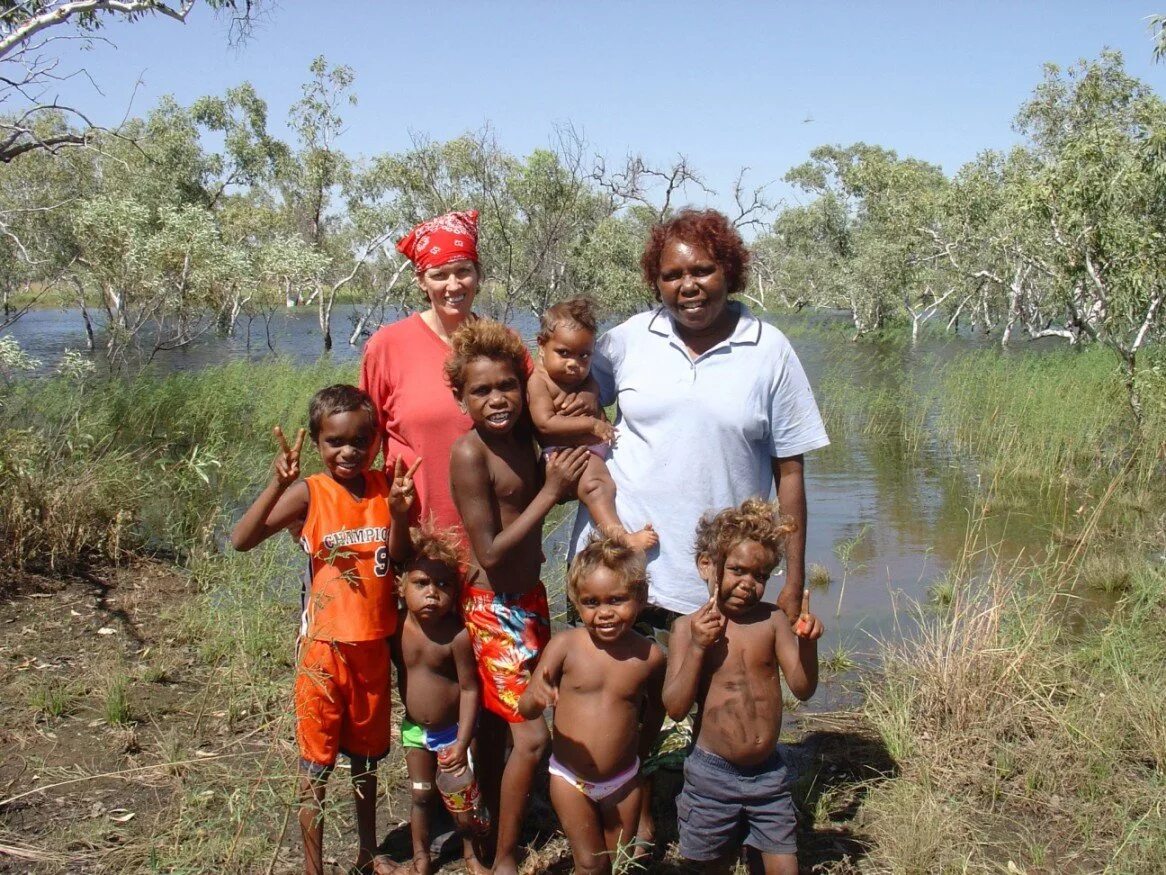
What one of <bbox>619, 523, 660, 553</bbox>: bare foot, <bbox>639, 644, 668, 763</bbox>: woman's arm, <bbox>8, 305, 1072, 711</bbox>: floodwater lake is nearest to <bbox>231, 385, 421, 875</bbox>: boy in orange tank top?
<bbox>619, 523, 660, 553</bbox>: bare foot

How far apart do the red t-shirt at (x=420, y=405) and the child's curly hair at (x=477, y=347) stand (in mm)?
125

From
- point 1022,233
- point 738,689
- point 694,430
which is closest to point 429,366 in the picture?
point 694,430

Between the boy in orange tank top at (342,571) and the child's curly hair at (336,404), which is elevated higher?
the child's curly hair at (336,404)

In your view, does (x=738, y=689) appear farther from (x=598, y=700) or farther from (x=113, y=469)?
(x=113, y=469)

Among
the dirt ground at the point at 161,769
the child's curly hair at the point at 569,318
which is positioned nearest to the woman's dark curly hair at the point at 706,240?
the child's curly hair at the point at 569,318

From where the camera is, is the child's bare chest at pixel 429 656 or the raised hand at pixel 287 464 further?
the child's bare chest at pixel 429 656

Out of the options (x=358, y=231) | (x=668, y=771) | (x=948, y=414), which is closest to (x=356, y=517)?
(x=668, y=771)

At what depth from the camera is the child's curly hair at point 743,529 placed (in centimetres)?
244

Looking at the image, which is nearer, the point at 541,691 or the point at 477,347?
the point at 541,691

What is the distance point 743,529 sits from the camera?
244 cm

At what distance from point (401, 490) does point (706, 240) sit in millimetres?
1082

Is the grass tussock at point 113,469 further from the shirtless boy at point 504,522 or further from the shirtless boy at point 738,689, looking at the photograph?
the shirtless boy at point 738,689

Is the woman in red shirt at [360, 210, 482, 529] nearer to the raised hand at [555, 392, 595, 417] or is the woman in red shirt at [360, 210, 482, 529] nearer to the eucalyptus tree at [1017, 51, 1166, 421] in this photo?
the raised hand at [555, 392, 595, 417]

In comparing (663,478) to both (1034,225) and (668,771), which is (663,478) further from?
(1034,225)
